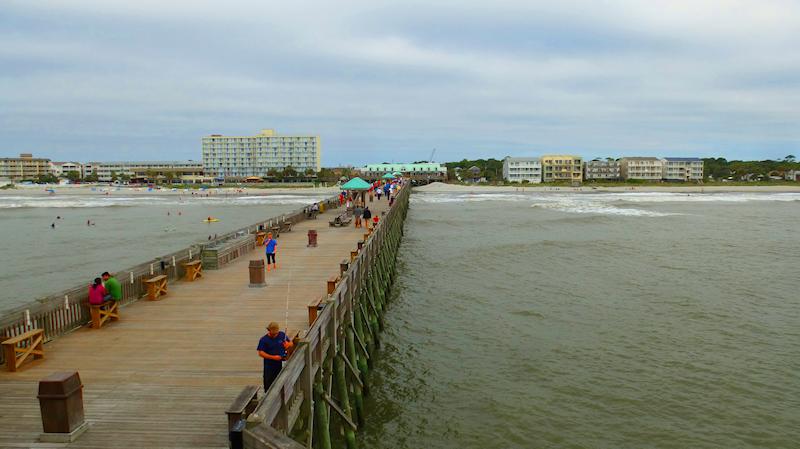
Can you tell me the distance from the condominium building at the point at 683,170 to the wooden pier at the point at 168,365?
170 meters

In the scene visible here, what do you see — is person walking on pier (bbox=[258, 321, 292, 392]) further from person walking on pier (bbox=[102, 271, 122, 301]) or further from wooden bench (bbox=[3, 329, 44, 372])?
person walking on pier (bbox=[102, 271, 122, 301])

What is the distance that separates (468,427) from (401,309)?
9342mm

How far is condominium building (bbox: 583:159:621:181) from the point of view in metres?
170

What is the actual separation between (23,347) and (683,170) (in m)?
178

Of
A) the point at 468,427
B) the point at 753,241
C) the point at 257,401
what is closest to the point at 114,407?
the point at 257,401

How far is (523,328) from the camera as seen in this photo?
1784 cm

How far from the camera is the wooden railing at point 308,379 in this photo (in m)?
5.51

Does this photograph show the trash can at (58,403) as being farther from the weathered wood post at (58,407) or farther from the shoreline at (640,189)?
the shoreline at (640,189)

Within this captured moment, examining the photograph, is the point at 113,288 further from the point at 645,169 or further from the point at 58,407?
the point at 645,169

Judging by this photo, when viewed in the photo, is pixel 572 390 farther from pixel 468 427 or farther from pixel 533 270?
pixel 533 270

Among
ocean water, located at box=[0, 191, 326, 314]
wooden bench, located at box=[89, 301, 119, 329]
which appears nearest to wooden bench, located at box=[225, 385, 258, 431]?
wooden bench, located at box=[89, 301, 119, 329]

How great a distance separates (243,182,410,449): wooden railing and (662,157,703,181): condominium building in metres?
169

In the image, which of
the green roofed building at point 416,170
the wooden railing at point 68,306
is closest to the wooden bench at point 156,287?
the wooden railing at point 68,306

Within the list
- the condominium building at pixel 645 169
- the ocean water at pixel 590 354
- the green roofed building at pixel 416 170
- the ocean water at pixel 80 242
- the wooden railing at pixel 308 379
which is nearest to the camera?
the wooden railing at pixel 308 379
